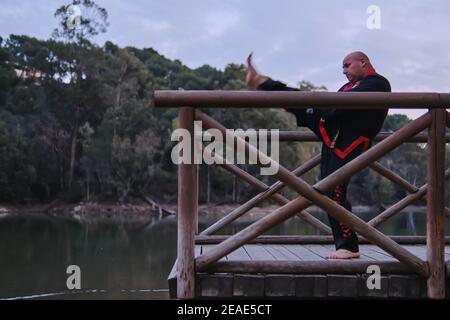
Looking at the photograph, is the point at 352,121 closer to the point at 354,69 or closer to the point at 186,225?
the point at 354,69

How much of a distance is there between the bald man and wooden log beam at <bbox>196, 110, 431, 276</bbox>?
0.33 m

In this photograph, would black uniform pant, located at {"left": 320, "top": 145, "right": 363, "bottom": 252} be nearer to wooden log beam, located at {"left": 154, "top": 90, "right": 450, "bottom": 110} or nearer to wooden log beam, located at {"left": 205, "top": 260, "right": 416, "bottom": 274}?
wooden log beam, located at {"left": 205, "top": 260, "right": 416, "bottom": 274}

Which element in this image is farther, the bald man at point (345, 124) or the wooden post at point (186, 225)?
the bald man at point (345, 124)

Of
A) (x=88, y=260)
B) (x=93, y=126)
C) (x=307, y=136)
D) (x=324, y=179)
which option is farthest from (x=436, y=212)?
(x=93, y=126)

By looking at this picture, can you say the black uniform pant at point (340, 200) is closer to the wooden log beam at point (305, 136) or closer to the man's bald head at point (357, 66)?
the man's bald head at point (357, 66)

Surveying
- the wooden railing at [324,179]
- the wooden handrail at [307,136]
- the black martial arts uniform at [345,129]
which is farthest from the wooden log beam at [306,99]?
the wooden handrail at [307,136]

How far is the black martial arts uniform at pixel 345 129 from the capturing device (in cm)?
333

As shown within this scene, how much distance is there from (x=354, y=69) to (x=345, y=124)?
1.19 ft

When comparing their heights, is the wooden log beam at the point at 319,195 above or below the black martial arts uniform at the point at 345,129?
below

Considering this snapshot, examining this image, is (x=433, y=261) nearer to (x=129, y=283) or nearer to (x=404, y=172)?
(x=129, y=283)

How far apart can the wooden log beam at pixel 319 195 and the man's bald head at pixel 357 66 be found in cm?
61

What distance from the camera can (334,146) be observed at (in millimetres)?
3418

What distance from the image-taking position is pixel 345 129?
338cm

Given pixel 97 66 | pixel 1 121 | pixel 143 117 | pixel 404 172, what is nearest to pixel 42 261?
pixel 1 121
